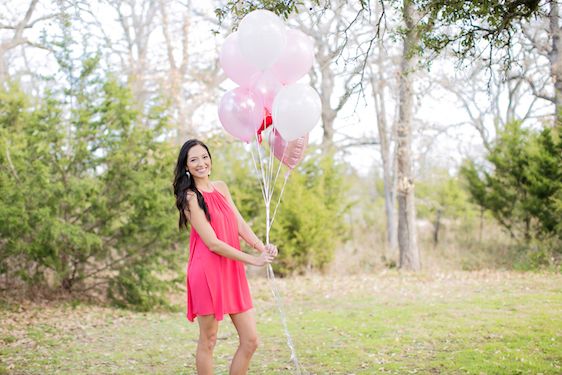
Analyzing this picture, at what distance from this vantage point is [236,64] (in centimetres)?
418

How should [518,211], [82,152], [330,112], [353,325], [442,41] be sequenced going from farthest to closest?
[330,112] → [518,211] → [82,152] → [353,325] → [442,41]

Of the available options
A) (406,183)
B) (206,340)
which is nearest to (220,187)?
(206,340)

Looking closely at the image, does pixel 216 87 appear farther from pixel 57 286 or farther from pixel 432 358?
pixel 432 358

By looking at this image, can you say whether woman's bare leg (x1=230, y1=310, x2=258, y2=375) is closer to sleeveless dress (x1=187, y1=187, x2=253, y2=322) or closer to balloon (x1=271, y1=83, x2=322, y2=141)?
sleeveless dress (x1=187, y1=187, x2=253, y2=322)

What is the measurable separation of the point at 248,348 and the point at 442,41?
9.72 ft

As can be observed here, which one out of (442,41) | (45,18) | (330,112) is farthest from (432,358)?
(330,112)

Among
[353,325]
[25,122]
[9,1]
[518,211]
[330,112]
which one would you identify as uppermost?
[9,1]

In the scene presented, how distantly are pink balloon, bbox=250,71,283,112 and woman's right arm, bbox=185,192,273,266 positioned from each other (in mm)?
1182

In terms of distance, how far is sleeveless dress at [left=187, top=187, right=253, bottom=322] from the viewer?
3.29 m

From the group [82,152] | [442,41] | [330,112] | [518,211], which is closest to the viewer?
[442,41]

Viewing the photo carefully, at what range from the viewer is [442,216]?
16531mm

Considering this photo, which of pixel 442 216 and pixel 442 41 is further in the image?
pixel 442 216

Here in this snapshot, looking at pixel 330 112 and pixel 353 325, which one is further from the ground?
pixel 330 112

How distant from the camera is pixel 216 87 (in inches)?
731
